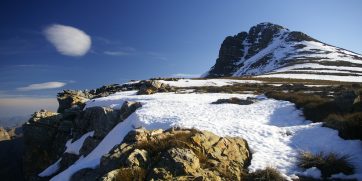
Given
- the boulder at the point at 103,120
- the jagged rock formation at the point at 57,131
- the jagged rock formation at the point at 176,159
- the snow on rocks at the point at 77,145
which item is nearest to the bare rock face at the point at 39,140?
the jagged rock formation at the point at 57,131

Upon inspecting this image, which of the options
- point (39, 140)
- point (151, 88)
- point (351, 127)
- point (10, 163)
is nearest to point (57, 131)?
point (39, 140)

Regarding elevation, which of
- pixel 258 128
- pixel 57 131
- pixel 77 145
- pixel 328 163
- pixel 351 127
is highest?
pixel 351 127

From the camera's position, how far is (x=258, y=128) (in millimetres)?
18172

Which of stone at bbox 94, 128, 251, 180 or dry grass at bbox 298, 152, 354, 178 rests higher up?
stone at bbox 94, 128, 251, 180

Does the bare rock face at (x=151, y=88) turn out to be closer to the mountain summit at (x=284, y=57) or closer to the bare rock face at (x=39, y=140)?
the bare rock face at (x=39, y=140)

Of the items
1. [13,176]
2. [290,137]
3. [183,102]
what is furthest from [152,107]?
[13,176]

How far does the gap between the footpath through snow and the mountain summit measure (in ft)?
167

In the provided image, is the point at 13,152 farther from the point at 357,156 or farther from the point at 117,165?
the point at 357,156

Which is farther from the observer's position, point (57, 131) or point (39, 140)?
point (39, 140)

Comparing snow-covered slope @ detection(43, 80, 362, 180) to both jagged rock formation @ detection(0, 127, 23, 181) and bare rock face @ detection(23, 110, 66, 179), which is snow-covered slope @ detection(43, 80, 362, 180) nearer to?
bare rock face @ detection(23, 110, 66, 179)

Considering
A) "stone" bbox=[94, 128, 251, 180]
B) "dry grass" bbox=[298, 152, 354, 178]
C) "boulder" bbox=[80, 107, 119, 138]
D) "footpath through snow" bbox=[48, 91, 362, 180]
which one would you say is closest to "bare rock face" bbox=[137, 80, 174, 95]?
"boulder" bbox=[80, 107, 119, 138]

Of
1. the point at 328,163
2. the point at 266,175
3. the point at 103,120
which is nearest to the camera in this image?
the point at 266,175

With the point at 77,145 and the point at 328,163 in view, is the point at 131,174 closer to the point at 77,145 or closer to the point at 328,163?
the point at 328,163

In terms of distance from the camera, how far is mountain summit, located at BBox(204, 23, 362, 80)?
8188 cm
